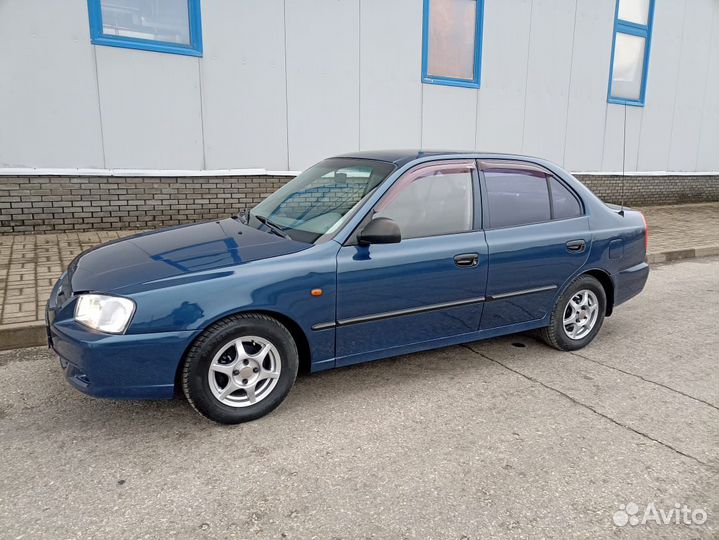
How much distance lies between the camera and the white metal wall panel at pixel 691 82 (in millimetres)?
13172

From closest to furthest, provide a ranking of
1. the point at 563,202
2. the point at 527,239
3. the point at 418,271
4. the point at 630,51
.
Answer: the point at 418,271 → the point at 527,239 → the point at 563,202 → the point at 630,51

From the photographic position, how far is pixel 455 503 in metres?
2.56

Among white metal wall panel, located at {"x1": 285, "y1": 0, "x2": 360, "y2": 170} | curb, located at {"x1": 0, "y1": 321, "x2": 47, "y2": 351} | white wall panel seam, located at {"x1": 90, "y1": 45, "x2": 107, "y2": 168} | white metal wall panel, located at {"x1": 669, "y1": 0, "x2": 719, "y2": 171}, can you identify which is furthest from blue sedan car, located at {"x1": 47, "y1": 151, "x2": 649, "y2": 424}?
white metal wall panel, located at {"x1": 669, "y1": 0, "x2": 719, "y2": 171}

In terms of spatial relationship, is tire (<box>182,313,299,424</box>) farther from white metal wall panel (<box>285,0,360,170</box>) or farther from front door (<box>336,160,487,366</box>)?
white metal wall panel (<box>285,0,360,170</box>)

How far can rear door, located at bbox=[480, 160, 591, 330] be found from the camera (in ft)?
13.1

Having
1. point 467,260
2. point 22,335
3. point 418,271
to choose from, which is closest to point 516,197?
point 467,260

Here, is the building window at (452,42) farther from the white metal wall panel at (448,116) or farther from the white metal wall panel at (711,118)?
the white metal wall panel at (711,118)

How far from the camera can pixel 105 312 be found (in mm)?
2932

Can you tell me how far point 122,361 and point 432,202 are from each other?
7.24ft

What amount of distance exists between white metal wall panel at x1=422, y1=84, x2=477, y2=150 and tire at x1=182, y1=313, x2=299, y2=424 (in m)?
7.37

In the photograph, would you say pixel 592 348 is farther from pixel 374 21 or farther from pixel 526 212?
pixel 374 21

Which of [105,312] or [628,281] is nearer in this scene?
[105,312]

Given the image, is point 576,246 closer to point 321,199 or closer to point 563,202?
point 563,202
